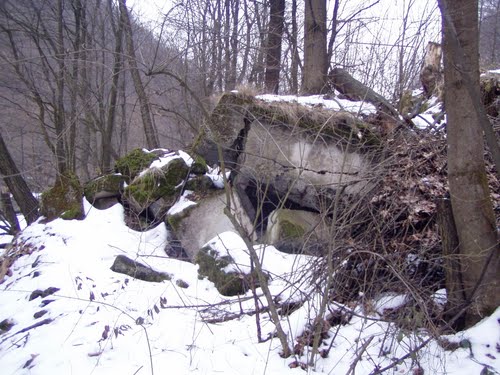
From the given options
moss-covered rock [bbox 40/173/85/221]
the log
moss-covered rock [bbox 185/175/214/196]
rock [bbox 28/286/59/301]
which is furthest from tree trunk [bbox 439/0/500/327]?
moss-covered rock [bbox 40/173/85/221]

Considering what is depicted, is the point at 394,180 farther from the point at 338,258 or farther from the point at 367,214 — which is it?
the point at 338,258

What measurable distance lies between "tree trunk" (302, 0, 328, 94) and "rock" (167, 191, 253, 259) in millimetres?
3325

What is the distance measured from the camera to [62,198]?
6.65m

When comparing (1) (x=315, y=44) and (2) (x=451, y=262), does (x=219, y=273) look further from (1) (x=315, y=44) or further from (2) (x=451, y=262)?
(1) (x=315, y=44)

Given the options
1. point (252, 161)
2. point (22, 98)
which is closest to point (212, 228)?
point (252, 161)

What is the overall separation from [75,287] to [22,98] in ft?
30.8

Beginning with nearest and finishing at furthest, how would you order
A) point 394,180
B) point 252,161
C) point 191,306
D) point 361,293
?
point 361,293 < point 191,306 < point 394,180 < point 252,161

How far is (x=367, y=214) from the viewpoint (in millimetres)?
3725

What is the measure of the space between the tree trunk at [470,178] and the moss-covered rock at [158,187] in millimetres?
4159

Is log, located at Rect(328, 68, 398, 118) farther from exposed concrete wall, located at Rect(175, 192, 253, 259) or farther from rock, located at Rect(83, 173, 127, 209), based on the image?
rock, located at Rect(83, 173, 127, 209)

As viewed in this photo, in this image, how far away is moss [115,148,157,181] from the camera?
21.7 feet

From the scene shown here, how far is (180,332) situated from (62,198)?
13.6 ft

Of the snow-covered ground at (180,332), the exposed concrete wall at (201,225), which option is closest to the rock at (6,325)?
the snow-covered ground at (180,332)

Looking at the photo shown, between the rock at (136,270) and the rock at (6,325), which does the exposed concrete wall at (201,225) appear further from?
the rock at (6,325)
